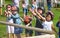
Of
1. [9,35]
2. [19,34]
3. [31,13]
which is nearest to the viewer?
[19,34]

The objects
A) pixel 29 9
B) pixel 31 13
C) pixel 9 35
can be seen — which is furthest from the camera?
pixel 29 9

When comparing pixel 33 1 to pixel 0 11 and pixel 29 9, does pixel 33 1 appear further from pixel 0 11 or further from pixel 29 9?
pixel 0 11

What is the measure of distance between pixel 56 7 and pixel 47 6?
1.05 feet

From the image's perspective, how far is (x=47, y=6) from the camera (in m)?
6.75

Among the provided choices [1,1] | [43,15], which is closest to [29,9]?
[1,1]

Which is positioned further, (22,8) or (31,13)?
(22,8)

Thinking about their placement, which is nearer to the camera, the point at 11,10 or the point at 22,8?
the point at 11,10

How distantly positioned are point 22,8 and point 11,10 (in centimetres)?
133

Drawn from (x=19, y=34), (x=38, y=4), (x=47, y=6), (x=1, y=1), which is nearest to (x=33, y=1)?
(x=38, y=4)

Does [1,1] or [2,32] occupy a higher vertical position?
[1,1]

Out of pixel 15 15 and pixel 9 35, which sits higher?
pixel 15 15

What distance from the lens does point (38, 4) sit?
6309mm

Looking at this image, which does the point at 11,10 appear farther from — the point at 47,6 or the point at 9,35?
the point at 47,6

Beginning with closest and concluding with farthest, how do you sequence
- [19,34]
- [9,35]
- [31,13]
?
[19,34] < [9,35] < [31,13]
